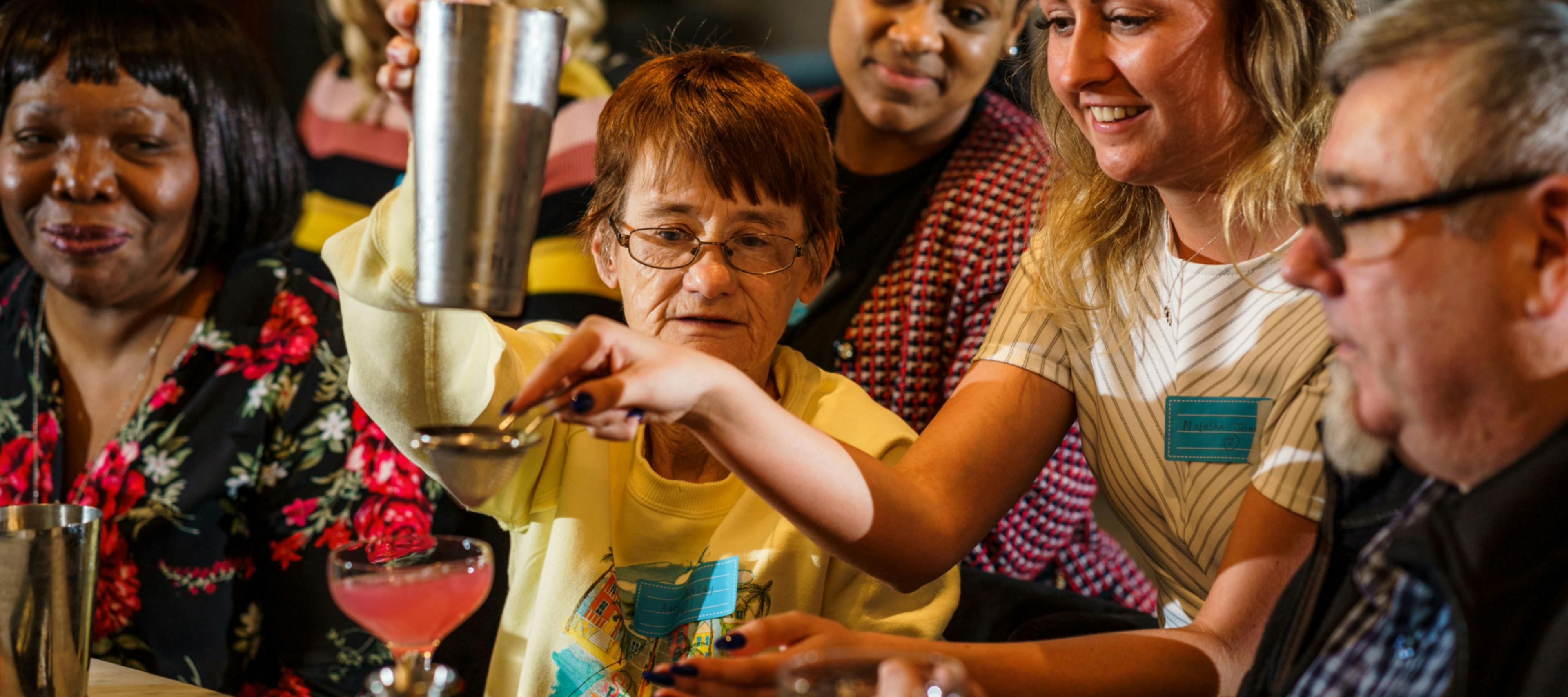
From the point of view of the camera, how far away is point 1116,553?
2453mm

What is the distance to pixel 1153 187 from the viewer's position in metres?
1.75

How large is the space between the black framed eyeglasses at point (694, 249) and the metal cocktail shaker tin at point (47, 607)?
2.31 ft

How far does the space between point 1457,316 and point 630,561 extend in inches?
41.3

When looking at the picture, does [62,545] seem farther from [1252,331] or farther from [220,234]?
[1252,331]

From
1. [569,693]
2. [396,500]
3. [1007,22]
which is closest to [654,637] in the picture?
[569,693]

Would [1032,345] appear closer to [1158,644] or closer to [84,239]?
[1158,644]

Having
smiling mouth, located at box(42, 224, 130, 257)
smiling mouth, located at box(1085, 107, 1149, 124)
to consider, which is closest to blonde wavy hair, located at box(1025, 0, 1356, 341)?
smiling mouth, located at box(1085, 107, 1149, 124)

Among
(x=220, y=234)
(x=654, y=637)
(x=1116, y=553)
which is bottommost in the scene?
(x=1116, y=553)

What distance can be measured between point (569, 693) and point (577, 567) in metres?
0.16

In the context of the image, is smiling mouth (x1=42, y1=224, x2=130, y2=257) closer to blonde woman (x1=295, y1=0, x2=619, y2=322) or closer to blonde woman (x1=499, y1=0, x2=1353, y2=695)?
blonde woman (x1=295, y1=0, x2=619, y2=322)

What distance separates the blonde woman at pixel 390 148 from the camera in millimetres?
2795

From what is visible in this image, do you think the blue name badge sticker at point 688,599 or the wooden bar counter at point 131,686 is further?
the blue name badge sticker at point 688,599

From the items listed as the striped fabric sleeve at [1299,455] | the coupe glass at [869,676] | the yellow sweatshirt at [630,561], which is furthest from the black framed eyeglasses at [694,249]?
the coupe glass at [869,676]

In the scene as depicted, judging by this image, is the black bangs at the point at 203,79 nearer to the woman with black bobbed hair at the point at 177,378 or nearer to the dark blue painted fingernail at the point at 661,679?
the woman with black bobbed hair at the point at 177,378
